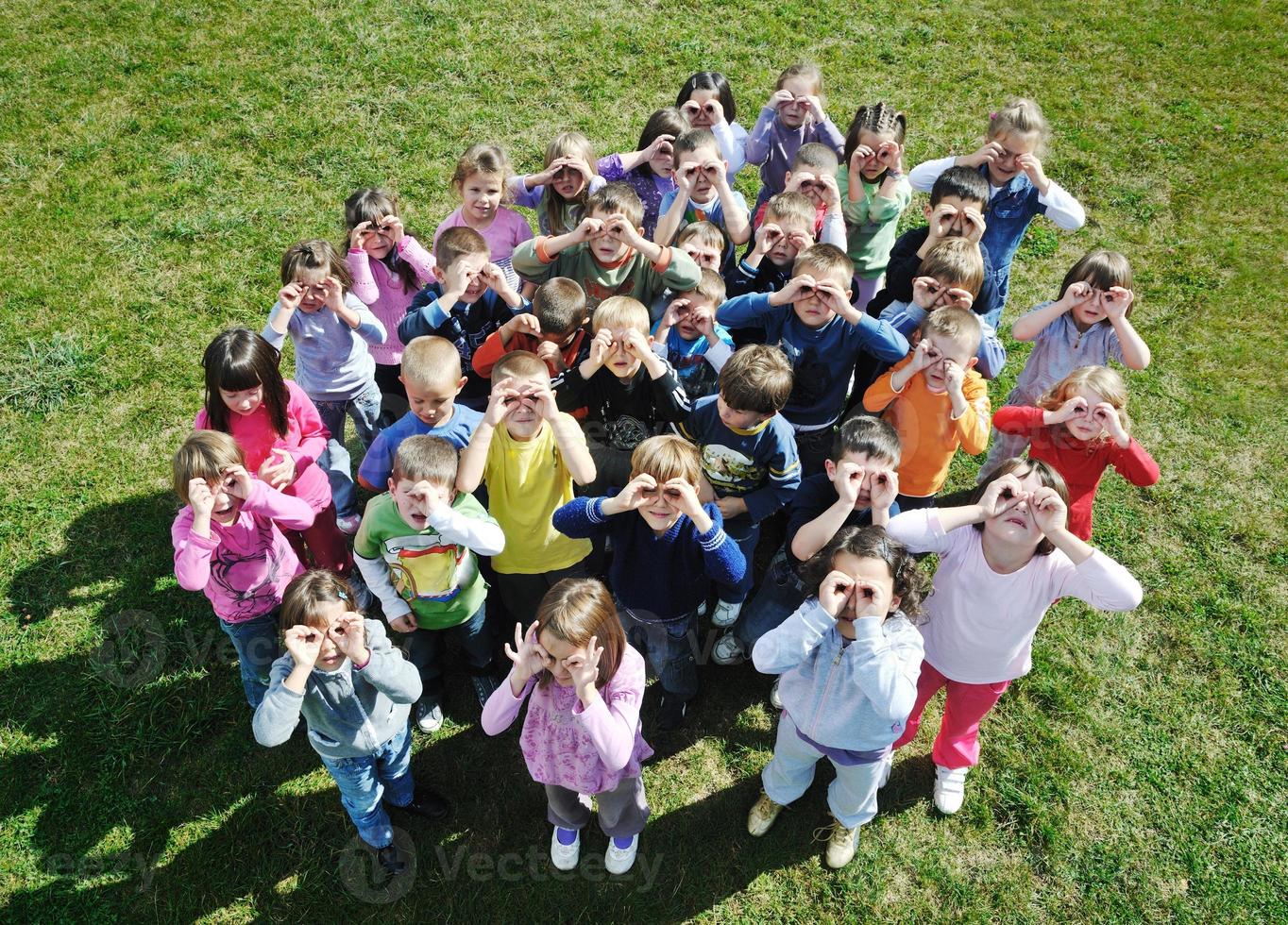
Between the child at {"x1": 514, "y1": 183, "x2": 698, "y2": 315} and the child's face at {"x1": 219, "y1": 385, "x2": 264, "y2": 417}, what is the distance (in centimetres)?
179

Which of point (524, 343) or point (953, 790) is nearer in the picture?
point (953, 790)

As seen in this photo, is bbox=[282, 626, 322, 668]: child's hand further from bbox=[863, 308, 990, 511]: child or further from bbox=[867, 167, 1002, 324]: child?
bbox=[867, 167, 1002, 324]: child

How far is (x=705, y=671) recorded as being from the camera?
17.6 ft

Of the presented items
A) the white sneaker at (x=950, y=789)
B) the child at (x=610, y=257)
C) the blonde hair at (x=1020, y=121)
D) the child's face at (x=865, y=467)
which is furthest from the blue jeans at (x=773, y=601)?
the blonde hair at (x=1020, y=121)

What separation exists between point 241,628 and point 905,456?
372cm

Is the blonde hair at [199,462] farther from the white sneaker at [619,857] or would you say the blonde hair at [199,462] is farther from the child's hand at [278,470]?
the white sneaker at [619,857]

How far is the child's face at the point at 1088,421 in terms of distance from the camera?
4652 millimetres

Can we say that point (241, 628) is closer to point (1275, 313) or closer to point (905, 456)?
point (905, 456)

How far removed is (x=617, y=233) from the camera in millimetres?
5391

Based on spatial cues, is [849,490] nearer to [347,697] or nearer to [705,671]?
[705,671]

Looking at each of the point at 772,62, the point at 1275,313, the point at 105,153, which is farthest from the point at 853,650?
the point at 105,153

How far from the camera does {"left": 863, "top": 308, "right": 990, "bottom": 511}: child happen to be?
187 inches

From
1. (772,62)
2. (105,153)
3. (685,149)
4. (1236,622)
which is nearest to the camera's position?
(1236,622)

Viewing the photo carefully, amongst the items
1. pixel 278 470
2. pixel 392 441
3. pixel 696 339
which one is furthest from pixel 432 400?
pixel 696 339
